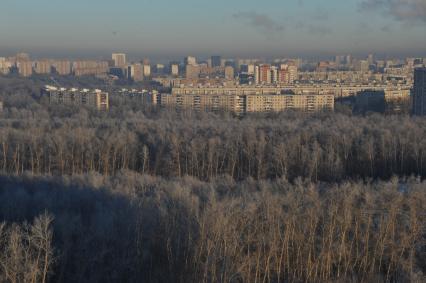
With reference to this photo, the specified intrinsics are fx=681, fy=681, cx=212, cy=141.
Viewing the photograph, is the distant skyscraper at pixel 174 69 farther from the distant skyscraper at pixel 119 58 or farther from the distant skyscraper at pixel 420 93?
the distant skyscraper at pixel 420 93

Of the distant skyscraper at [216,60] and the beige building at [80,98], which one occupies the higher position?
the distant skyscraper at [216,60]

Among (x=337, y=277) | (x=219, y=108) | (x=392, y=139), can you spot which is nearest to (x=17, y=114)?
(x=219, y=108)

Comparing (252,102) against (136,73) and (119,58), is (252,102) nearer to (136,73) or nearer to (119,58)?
(136,73)

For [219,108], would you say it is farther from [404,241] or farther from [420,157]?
[404,241]

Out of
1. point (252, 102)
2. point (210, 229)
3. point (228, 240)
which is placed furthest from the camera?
point (252, 102)

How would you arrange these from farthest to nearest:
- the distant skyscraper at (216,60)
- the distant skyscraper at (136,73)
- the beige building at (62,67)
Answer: the distant skyscraper at (216,60) < the beige building at (62,67) < the distant skyscraper at (136,73)

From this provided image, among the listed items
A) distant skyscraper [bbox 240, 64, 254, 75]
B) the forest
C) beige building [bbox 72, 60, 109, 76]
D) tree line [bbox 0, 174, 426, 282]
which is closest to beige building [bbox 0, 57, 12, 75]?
beige building [bbox 72, 60, 109, 76]

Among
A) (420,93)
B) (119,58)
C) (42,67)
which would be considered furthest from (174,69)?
(420,93)

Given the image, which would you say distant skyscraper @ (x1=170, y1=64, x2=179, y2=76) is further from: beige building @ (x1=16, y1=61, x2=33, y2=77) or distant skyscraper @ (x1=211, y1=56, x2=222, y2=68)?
distant skyscraper @ (x1=211, y1=56, x2=222, y2=68)

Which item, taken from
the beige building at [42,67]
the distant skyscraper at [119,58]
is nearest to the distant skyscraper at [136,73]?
the beige building at [42,67]
